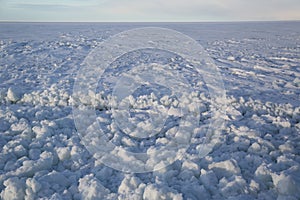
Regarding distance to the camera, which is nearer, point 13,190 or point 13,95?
point 13,190

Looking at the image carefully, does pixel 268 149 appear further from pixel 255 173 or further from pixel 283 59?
pixel 283 59

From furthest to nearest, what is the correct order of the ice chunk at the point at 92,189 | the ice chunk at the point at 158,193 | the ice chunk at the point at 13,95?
the ice chunk at the point at 13,95 → the ice chunk at the point at 92,189 → the ice chunk at the point at 158,193

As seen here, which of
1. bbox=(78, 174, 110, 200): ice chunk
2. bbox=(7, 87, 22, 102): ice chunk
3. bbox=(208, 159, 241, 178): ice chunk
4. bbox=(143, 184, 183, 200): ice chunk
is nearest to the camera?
bbox=(143, 184, 183, 200): ice chunk

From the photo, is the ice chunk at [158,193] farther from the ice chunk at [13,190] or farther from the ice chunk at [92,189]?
the ice chunk at [13,190]

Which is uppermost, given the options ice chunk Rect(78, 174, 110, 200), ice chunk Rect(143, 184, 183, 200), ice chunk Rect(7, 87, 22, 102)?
ice chunk Rect(7, 87, 22, 102)

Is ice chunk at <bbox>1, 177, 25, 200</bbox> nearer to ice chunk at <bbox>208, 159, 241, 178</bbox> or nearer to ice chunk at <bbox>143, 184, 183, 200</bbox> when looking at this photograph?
ice chunk at <bbox>143, 184, 183, 200</bbox>

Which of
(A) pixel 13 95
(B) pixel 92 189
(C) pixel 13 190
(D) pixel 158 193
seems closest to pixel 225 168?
(D) pixel 158 193

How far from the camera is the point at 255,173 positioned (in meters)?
2.62

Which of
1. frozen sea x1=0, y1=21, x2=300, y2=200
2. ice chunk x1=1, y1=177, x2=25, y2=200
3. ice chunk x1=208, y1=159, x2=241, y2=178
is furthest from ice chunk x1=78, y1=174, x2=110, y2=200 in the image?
ice chunk x1=208, y1=159, x2=241, y2=178

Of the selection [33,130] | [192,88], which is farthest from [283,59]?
[33,130]

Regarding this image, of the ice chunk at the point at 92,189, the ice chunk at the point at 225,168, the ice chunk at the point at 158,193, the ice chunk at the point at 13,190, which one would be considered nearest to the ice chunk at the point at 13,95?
the ice chunk at the point at 13,190

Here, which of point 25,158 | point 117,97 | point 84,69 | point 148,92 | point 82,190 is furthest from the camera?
point 84,69

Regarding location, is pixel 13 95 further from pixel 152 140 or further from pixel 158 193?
pixel 158 193

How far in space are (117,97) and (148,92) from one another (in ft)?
2.05
